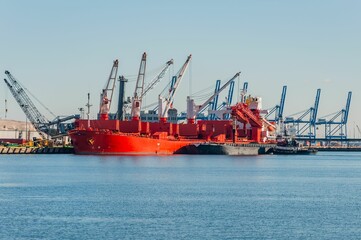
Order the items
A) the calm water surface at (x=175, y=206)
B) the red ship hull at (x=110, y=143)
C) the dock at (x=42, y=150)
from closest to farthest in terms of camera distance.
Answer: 1. the calm water surface at (x=175, y=206)
2. the red ship hull at (x=110, y=143)
3. the dock at (x=42, y=150)

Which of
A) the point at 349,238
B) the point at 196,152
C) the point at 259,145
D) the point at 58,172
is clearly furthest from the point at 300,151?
the point at 349,238

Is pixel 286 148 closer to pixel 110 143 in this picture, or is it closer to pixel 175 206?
pixel 110 143

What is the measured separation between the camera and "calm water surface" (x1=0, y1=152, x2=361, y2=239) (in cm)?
4369

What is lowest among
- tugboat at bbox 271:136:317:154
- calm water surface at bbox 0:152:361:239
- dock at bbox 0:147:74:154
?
calm water surface at bbox 0:152:361:239

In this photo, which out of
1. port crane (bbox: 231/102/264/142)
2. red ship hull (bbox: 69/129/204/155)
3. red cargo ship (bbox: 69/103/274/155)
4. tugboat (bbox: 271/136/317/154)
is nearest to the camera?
red ship hull (bbox: 69/129/204/155)

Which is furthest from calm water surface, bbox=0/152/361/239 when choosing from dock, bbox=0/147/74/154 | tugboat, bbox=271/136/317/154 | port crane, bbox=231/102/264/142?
tugboat, bbox=271/136/317/154

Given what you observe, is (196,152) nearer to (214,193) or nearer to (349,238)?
(214,193)

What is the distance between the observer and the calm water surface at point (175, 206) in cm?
4369

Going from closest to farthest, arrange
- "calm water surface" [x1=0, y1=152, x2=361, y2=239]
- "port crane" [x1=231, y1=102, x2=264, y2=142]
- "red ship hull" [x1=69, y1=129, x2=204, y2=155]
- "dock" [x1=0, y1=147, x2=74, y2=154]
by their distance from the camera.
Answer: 1. "calm water surface" [x1=0, y1=152, x2=361, y2=239]
2. "red ship hull" [x1=69, y1=129, x2=204, y2=155]
3. "port crane" [x1=231, y1=102, x2=264, y2=142]
4. "dock" [x1=0, y1=147, x2=74, y2=154]

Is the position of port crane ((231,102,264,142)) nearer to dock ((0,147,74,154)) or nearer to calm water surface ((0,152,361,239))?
dock ((0,147,74,154))

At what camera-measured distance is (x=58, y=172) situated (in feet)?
283

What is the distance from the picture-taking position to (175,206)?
53.7 meters

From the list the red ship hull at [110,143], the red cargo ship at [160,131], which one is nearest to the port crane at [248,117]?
the red cargo ship at [160,131]

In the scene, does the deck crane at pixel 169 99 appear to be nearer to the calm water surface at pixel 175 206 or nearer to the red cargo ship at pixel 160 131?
the red cargo ship at pixel 160 131
